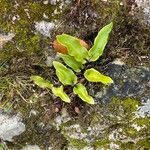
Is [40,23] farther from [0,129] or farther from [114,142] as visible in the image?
[114,142]

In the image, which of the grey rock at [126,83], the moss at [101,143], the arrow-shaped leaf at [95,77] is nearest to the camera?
the arrow-shaped leaf at [95,77]

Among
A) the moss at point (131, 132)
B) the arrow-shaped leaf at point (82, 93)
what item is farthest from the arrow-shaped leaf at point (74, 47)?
the moss at point (131, 132)

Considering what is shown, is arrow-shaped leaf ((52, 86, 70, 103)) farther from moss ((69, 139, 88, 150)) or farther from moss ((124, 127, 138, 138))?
moss ((124, 127, 138, 138))

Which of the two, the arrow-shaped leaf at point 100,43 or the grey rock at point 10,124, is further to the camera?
the grey rock at point 10,124

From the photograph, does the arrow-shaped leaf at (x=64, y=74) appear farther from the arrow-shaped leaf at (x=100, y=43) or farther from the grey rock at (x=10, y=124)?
the grey rock at (x=10, y=124)

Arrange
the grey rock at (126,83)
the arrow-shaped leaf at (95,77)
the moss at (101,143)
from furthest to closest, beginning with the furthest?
the moss at (101,143) < the grey rock at (126,83) < the arrow-shaped leaf at (95,77)

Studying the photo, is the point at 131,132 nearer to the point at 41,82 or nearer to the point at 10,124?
the point at 41,82

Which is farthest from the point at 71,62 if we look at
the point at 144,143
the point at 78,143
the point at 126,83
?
the point at 144,143

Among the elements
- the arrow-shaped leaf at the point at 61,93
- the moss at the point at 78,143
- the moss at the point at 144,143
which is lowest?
the moss at the point at 144,143
